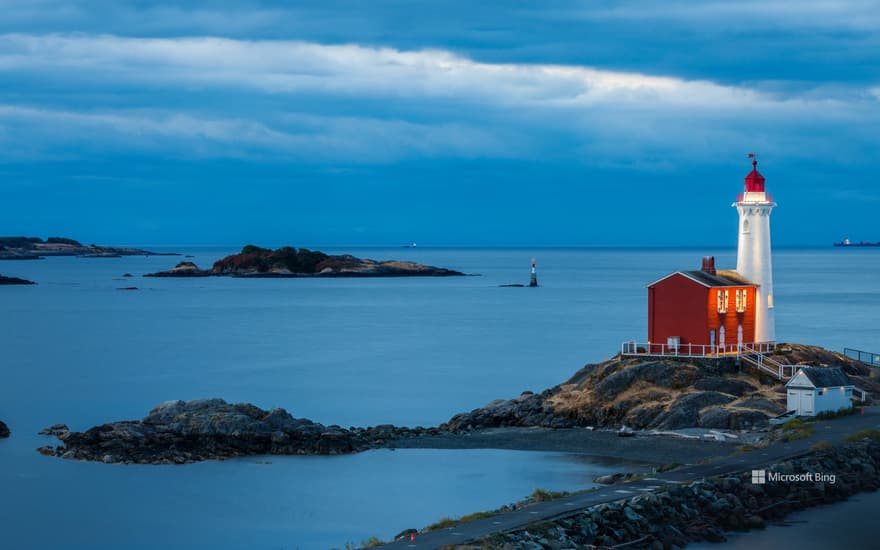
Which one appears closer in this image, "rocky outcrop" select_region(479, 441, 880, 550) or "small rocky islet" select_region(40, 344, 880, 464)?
"rocky outcrop" select_region(479, 441, 880, 550)

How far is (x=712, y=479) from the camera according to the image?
2141 centimetres

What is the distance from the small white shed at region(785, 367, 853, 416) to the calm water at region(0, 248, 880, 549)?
628 cm

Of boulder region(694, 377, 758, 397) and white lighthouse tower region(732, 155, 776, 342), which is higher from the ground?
white lighthouse tower region(732, 155, 776, 342)

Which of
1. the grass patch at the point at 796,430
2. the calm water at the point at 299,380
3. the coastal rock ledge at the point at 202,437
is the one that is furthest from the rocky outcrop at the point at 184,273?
the grass patch at the point at 796,430

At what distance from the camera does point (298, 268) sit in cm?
15575

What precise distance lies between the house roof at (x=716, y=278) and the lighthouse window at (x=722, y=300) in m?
0.28

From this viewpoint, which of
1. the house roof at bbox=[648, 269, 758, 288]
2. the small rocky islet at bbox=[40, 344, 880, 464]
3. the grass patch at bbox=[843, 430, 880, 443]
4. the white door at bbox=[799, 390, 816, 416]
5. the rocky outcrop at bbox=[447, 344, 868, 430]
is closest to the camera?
the grass patch at bbox=[843, 430, 880, 443]

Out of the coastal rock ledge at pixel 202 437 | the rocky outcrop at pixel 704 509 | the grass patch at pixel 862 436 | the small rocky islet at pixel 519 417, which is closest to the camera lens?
the rocky outcrop at pixel 704 509

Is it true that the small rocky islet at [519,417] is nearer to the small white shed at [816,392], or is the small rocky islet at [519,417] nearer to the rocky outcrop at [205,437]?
the rocky outcrop at [205,437]

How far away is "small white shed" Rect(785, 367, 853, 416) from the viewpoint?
97.4 ft

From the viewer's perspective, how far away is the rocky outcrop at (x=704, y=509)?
696 inches

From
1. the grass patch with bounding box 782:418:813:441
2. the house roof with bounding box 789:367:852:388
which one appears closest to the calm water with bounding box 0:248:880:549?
the grass patch with bounding box 782:418:813:441

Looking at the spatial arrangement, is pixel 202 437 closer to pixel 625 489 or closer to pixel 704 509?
pixel 625 489

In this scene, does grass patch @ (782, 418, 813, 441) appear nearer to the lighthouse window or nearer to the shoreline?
the shoreline
